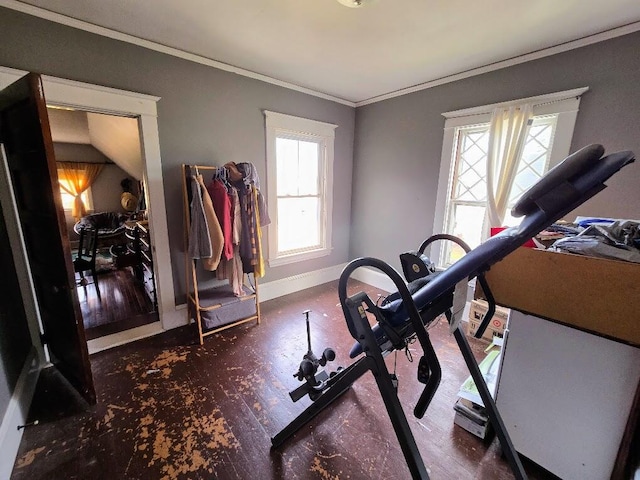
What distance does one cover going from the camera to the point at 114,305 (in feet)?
9.95

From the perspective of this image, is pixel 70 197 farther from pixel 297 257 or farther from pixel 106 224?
pixel 297 257

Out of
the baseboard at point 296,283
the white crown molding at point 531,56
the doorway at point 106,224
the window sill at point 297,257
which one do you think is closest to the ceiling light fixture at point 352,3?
the white crown molding at point 531,56

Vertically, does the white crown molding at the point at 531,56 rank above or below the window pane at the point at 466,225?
above

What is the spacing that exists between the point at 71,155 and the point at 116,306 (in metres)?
5.02

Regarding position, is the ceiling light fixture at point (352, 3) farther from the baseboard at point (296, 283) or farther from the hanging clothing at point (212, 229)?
the baseboard at point (296, 283)

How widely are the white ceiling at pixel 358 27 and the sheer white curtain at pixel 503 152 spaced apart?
0.49 meters

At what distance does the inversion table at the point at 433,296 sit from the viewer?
681mm

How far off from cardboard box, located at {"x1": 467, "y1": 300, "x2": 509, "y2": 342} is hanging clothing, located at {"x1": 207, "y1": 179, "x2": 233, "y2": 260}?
233cm

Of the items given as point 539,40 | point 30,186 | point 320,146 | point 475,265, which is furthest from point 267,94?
point 475,265

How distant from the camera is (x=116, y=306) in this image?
3.01 meters

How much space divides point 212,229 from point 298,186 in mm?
1423

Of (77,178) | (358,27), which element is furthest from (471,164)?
(77,178)

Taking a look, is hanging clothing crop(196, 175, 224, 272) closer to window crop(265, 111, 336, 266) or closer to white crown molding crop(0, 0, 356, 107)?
window crop(265, 111, 336, 266)

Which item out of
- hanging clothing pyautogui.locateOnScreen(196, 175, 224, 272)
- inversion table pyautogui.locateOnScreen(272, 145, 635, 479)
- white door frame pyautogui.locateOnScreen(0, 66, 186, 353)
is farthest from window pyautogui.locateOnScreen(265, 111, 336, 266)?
inversion table pyautogui.locateOnScreen(272, 145, 635, 479)
